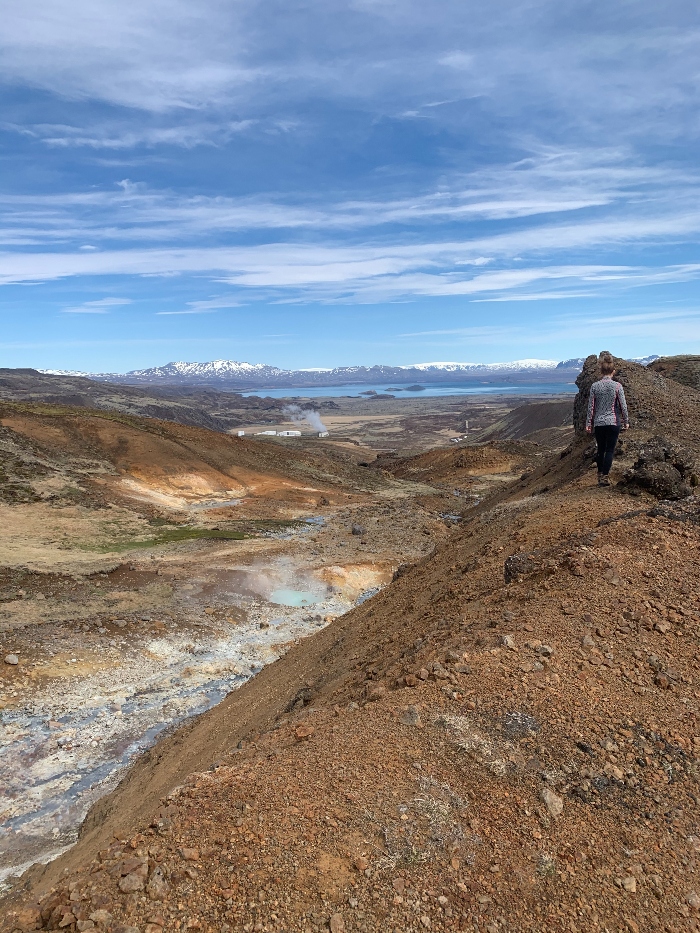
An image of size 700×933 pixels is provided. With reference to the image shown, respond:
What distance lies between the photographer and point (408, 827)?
404 centimetres

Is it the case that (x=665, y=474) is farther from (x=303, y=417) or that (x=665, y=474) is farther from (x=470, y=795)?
(x=303, y=417)

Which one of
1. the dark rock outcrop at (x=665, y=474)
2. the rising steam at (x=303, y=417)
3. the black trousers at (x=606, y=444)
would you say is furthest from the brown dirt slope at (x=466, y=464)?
the rising steam at (x=303, y=417)

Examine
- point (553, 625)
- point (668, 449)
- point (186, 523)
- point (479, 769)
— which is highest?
point (668, 449)

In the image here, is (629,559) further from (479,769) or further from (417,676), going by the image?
(479,769)

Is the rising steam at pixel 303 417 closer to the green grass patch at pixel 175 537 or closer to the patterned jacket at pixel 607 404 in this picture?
the green grass patch at pixel 175 537

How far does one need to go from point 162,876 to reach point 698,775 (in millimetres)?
3965

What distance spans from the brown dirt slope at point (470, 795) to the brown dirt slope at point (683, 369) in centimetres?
1670

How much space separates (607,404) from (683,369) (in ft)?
49.1

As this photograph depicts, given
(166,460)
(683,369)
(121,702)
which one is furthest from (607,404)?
(166,460)

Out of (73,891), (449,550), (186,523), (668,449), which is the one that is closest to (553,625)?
(73,891)

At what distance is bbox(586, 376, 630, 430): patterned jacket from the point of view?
31.2ft

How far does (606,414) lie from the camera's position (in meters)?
9.69

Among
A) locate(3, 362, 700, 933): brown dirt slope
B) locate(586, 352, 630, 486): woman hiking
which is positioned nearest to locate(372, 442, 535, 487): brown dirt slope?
locate(586, 352, 630, 486): woman hiking

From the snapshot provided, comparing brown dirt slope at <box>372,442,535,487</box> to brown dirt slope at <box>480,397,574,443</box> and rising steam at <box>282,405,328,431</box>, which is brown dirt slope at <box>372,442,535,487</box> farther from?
rising steam at <box>282,405,328,431</box>
